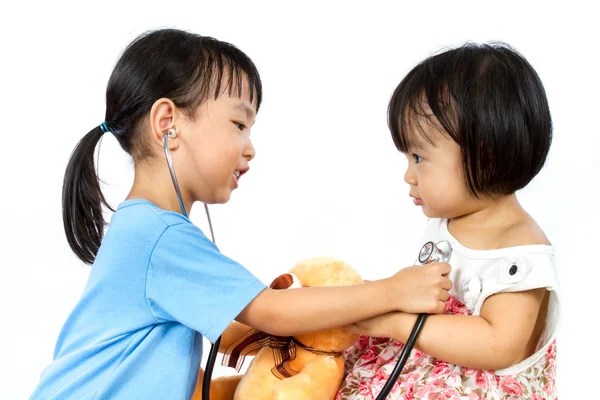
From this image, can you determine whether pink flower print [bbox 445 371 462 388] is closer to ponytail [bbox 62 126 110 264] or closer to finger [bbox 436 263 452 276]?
finger [bbox 436 263 452 276]

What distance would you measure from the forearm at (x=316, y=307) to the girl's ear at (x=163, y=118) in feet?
1.38

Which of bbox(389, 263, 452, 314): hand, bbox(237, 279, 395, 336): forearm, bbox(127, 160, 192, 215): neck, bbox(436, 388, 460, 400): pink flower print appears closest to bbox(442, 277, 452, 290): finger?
bbox(389, 263, 452, 314): hand

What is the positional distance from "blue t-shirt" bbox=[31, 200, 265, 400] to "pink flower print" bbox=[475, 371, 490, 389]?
1.51ft

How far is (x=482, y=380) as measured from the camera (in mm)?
1647

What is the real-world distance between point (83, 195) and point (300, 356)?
0.63m

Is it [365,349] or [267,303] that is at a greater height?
[267,303]

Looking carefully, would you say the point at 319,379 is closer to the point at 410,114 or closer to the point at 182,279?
the point at 182,279

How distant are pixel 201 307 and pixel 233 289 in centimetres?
7

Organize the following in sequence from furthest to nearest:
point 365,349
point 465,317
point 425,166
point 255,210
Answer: point 255,210 < point 365,349 < point 425,166 < point 465,317

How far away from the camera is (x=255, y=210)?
2928mm

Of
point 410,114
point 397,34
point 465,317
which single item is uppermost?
point 397,34

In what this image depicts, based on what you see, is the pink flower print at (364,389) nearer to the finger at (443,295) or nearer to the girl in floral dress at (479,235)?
the girl in floral dress at (479,235)

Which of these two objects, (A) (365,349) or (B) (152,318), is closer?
(B) (152,318)

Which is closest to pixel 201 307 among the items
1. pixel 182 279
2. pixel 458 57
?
pixel 182 279
